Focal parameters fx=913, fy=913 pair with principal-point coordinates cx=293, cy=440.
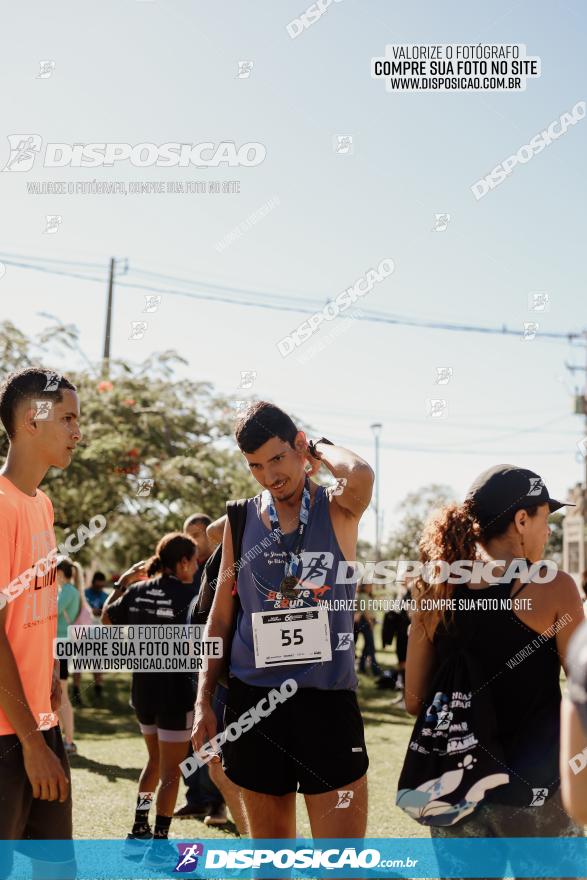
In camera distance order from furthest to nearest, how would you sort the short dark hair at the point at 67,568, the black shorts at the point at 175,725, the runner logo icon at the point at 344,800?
the short dark hair at the point at 67,568 → the black shorts at the point at 175,725 → the runner logo icon at the point at 344,800

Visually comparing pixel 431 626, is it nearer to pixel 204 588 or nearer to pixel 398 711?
pixel 204 588

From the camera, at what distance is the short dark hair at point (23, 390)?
3.18 metres

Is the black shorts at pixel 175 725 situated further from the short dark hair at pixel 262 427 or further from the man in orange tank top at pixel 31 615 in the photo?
the short dark hair at pixel 262 427

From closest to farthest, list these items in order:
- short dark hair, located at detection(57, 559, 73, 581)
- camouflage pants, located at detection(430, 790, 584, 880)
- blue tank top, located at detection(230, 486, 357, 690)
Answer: camouflage pants, located at detection(430, 790, 584, 880), blue tank top, located at detection(230, 486, 357, 690), short dark hair, located at detection(57, 559, 73, 581)

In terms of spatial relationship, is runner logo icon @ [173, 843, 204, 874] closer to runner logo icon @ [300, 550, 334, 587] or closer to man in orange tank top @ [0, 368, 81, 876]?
man in orange tank top @ [0, 368, 81, 876]

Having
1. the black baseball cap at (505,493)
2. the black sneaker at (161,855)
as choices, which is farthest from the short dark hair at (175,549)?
the black baseball cap at (505,493)

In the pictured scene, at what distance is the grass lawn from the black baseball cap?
37.5 inches

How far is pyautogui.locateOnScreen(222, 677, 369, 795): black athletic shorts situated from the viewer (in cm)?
313

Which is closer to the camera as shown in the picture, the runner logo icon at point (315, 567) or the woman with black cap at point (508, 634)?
the woman with black cap at point (508, 634)

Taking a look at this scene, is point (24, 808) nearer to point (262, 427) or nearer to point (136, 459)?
point (262, 427)

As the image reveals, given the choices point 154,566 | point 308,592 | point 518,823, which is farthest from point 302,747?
point 154,566

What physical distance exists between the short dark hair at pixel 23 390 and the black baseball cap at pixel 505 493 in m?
1.49

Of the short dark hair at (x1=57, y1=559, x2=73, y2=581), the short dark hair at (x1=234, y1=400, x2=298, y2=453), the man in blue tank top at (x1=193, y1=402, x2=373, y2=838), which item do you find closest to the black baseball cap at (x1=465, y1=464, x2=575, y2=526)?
the man in blue tank top at (x1=193, y1=402, x2=373, y2=838)

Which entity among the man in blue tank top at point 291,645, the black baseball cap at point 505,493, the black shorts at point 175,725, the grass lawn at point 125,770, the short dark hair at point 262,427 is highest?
the short dark hair at point 262,427
